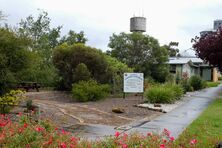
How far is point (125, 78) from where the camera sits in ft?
65.4

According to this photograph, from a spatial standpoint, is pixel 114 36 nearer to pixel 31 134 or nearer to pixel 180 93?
pixel 180 93

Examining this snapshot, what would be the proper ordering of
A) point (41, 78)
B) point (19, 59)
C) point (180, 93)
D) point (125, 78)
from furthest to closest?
point (41, 78), point (180, 93), point (125, 78), point (19, 59)

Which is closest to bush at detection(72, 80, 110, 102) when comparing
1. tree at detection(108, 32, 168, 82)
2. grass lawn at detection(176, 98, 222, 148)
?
grass lawn at detection(176, 98, 222, 148)

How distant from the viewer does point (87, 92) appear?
748 inches

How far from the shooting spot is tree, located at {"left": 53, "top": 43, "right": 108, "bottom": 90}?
2292 cm

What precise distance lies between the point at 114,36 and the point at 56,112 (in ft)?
70.0

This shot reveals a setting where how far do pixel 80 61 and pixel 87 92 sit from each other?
4.46 meters

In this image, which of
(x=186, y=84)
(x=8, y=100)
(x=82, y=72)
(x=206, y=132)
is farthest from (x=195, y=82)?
(x=206, y=132)

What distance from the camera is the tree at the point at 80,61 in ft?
75.2

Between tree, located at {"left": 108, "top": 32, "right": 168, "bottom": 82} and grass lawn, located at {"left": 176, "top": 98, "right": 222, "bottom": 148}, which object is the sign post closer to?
grass lawn, located at {"left": 176, "top": 98, "right": 222, "bottom": 148}

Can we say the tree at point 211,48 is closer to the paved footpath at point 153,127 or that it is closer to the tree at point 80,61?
the tree at point 80,61

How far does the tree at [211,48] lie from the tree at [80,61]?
6.80 meters

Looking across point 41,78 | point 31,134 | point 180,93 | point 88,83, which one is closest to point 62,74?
point 41,78

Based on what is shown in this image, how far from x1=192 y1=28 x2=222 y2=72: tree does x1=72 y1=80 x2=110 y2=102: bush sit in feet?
27.1
